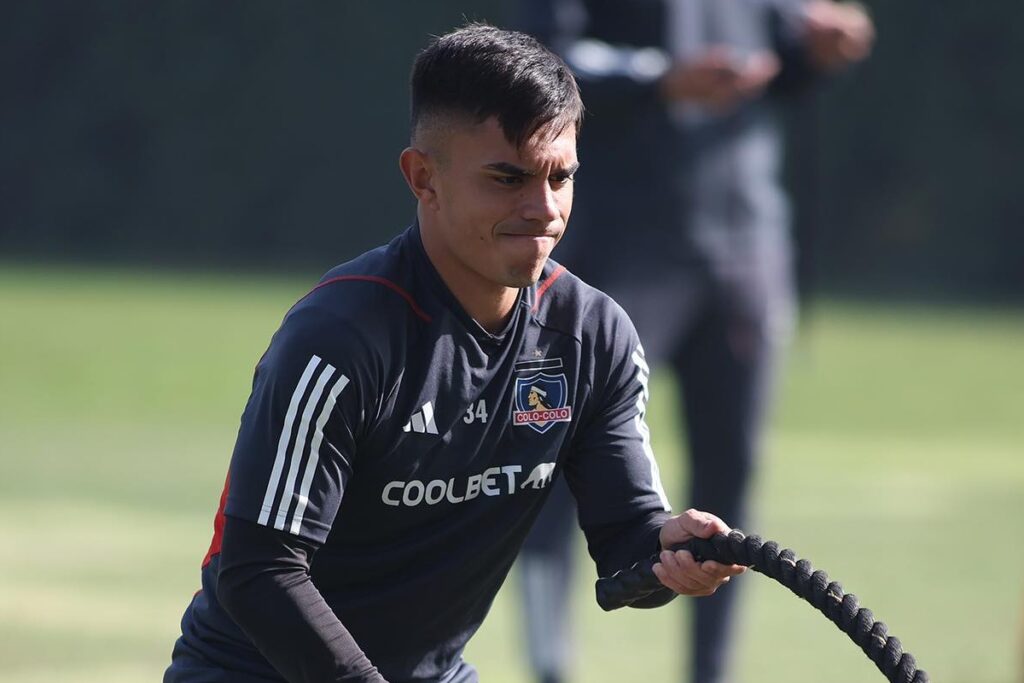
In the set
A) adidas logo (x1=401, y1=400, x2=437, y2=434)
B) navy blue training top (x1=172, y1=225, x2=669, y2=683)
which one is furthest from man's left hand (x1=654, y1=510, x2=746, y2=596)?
adidas logo (x1=401, y1=400, x2=437, y2=434)

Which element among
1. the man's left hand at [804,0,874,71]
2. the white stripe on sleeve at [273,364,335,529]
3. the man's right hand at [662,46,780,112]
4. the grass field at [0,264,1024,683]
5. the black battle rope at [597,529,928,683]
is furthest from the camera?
the grass field at [0,264,1024,683]

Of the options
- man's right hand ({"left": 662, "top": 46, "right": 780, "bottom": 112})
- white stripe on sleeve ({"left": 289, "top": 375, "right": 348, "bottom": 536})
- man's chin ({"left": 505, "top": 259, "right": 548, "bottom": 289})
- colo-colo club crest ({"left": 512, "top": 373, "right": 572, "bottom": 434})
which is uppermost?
man's right hand ({"left": 662, "top": 46, "right": 780, "bottom": 112})

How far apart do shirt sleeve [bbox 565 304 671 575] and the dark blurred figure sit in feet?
5.78

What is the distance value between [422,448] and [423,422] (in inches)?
1.5

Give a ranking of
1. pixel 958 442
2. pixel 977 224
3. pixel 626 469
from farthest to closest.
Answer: pixel 977 224, pixel 958 442, pixel 626 469

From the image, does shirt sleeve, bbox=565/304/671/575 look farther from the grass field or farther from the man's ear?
the grass field

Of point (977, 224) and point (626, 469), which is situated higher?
point (977, 224)

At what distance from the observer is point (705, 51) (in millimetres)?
4918

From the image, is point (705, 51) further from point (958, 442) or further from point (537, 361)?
point (958, 442)

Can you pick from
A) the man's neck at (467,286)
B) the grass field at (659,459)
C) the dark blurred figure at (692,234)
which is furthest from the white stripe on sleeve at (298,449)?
the grass field at (659,459)

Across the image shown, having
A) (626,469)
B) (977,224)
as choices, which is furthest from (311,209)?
(626,469)

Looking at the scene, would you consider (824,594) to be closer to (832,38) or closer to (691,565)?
(691,565)

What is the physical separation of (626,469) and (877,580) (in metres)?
3.40

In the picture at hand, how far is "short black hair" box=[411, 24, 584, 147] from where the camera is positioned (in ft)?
8.98
